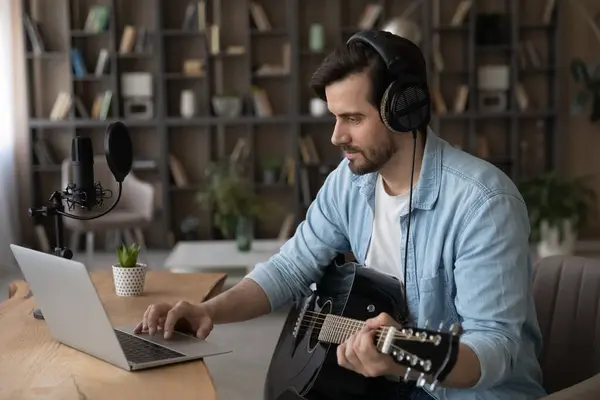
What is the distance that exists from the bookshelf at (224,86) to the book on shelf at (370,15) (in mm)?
31

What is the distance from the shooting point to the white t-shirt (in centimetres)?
172

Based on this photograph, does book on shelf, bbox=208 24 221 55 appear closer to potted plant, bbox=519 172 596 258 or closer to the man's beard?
potted plant, bbox=519 172 596 258

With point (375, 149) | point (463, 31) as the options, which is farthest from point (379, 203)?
point (463, 31)

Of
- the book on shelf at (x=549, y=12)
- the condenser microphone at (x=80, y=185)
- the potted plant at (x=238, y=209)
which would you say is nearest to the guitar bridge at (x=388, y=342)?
the condenser microphone at (x=80, y=185)

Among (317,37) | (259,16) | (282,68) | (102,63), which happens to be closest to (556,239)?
(317,37)

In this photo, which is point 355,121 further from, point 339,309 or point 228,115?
point 228,115

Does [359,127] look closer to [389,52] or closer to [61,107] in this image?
[389,52]

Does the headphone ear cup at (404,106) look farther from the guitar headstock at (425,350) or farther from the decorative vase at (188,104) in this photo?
the decorative vase at (188,104)

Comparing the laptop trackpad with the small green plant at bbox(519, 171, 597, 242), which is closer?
the laptop trackpad

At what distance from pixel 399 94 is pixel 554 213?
4050 mm

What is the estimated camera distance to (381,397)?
1.63 m

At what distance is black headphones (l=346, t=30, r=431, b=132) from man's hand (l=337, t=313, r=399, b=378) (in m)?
0.45

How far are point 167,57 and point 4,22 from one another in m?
1.26

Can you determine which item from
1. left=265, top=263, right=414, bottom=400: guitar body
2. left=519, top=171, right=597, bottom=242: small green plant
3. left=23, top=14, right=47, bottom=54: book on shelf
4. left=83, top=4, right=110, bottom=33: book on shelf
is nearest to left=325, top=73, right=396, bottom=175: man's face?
Result: left=265, top=263, right=414, bottom=400: guitar body
